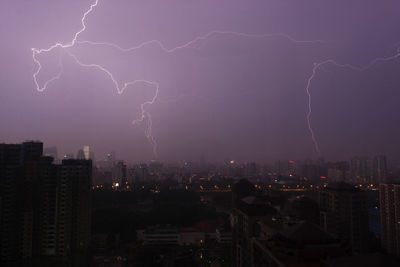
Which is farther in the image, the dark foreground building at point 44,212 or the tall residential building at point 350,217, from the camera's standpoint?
the tall residential building at point 350,217

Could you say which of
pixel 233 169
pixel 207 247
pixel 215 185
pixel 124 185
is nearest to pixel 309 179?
pixel 215 185

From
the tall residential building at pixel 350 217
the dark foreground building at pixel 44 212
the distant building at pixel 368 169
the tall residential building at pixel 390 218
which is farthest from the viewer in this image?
the distant building at pixel 368 169

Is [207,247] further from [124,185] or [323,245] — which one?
[124,185]

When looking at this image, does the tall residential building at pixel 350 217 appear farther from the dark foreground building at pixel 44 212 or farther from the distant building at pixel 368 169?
the distant building at pixel 368 169

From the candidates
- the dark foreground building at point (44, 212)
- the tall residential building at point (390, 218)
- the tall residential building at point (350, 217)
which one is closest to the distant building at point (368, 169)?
the tall residential building at point (390, 218)

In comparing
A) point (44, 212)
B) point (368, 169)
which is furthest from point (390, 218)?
point (368, 169)
